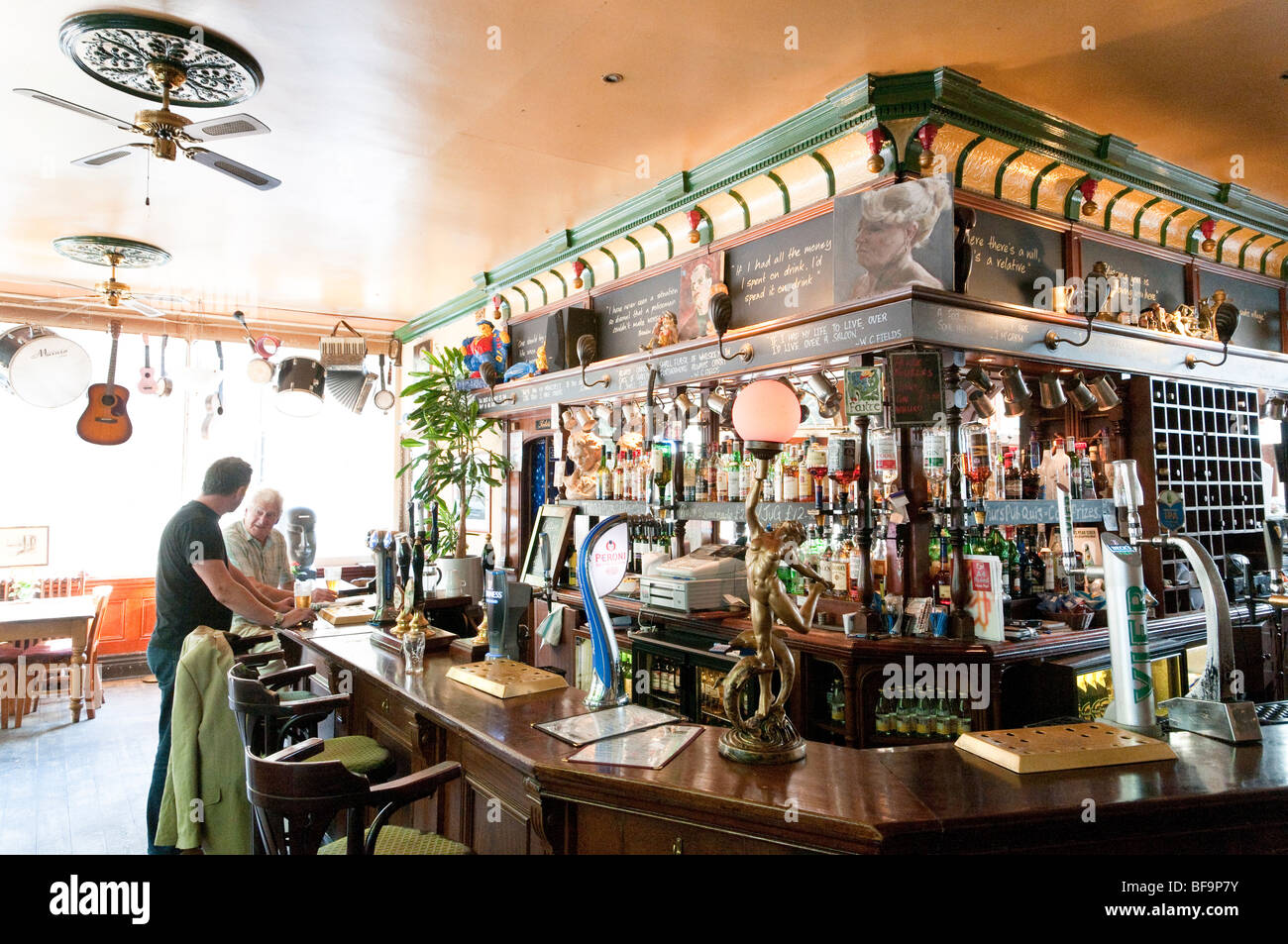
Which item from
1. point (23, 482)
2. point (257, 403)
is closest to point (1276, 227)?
point (257, 403)

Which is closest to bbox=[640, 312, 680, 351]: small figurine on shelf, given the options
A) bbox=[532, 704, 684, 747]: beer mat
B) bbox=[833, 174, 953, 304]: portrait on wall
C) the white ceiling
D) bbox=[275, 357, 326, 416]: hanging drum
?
the white ceiling

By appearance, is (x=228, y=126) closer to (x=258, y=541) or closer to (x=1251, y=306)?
(x=258, y=541)

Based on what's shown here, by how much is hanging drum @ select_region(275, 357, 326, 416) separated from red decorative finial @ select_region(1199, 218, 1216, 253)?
7.90 meters

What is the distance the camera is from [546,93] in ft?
13.1

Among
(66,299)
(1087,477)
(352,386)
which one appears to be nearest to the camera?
(1087,477)

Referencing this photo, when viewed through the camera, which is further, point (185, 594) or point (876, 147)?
point (876, 147)

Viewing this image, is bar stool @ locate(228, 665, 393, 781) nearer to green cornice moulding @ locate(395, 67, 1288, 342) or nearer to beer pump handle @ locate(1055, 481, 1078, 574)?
beer pump handle @ locate(1055, 481, 1078, 574)

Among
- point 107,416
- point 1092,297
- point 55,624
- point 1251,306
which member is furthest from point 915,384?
point 107,416

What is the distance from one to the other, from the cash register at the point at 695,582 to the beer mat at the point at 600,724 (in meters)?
1.93

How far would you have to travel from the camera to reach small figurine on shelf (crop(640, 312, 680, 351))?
5.32 meters

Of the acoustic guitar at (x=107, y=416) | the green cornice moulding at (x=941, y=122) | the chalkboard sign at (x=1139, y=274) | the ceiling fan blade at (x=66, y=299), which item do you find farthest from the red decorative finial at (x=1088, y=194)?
Result: the ceiling fan blade at (x=66, y=299)

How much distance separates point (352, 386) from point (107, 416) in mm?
2386

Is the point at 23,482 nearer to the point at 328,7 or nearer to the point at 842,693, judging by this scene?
the point at 328,7
